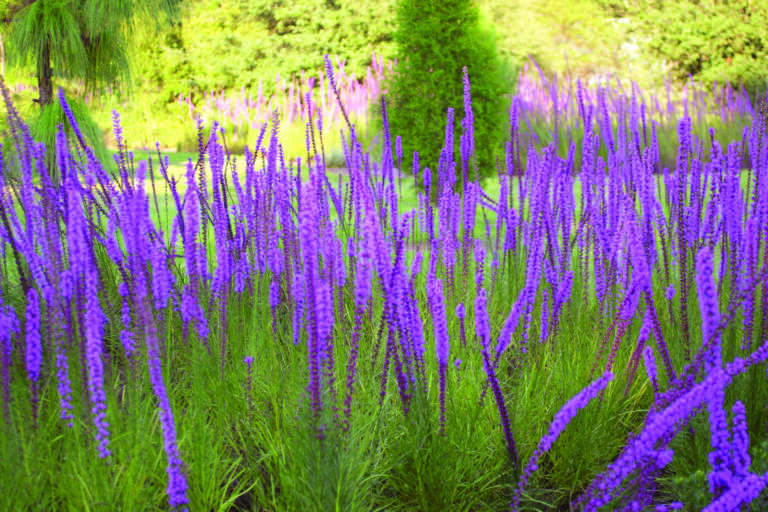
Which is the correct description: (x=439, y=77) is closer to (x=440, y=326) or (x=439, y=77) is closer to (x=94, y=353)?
(x=440, y=326)

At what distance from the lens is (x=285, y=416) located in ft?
5.64

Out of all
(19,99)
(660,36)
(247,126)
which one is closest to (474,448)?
(19,99)

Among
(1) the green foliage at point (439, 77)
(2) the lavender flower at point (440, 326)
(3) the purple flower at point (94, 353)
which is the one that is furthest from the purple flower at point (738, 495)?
(1) the green foliage at point (439, 77)

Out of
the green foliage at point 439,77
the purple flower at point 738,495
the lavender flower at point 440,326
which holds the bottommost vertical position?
the purple flower at point 738,495

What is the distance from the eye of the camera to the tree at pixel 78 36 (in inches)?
152

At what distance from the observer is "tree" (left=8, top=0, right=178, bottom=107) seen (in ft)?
12.7

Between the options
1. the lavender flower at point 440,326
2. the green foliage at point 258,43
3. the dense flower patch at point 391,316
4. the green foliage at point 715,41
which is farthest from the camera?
the green foliage at point 258,43

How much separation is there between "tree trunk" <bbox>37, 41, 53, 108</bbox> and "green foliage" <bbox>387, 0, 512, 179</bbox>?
3738 millimetres

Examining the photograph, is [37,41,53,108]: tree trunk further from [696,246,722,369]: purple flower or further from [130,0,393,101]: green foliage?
[130,0,393,101]: green foliage

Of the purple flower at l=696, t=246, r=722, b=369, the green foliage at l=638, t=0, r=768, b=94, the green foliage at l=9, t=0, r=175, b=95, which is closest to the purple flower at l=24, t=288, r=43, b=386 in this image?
the purple flower at l=696, t=246, r=722, b=369

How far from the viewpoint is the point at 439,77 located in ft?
22.1

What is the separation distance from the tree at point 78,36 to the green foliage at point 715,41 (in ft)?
46.9

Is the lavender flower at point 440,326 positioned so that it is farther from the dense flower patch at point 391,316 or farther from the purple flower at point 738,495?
the purple flower at point 738,495

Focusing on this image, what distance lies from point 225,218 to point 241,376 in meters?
0.82
